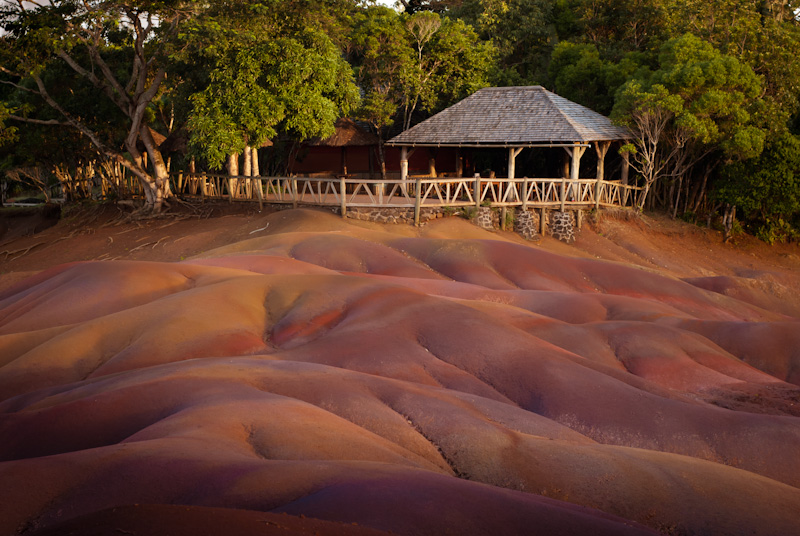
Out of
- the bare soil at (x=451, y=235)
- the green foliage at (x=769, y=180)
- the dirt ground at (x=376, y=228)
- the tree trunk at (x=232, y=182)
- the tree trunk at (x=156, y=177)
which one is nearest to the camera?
the bare soil at (x=451, y=235)

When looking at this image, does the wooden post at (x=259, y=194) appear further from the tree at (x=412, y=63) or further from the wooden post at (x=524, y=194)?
the wooden post at (x=524, y=194)

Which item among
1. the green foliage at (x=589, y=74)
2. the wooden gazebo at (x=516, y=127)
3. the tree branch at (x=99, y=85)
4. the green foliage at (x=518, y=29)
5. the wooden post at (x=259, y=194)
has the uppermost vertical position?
the green foliage at (x=518, y=29)

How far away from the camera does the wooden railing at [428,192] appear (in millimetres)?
25234

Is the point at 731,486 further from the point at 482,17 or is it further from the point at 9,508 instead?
the point at 482,17

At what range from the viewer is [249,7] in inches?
994

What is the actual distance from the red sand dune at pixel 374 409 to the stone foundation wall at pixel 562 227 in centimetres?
1156

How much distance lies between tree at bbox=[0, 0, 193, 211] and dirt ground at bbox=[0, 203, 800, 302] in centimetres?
273

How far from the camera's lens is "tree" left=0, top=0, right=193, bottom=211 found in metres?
24.5

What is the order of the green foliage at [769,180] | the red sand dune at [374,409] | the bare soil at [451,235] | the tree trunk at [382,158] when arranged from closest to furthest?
the red sand dune at [374,409] < the bare soil at [451,235] < the green foliage at [769,180] < the tree trunk at [382,158]

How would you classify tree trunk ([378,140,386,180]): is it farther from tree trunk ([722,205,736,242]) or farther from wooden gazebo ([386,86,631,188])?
tree trunk ([722,205,736,242])

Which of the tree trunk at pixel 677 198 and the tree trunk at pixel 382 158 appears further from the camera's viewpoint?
the tree trunk at pixel 382 158

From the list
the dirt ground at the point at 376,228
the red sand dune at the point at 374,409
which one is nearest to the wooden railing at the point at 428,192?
the dirt ground at the point at 376,228

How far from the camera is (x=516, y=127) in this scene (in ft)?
93.8

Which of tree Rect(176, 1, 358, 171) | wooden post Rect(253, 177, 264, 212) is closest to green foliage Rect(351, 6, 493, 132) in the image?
tree Rect(176, 1, 358, 171)
